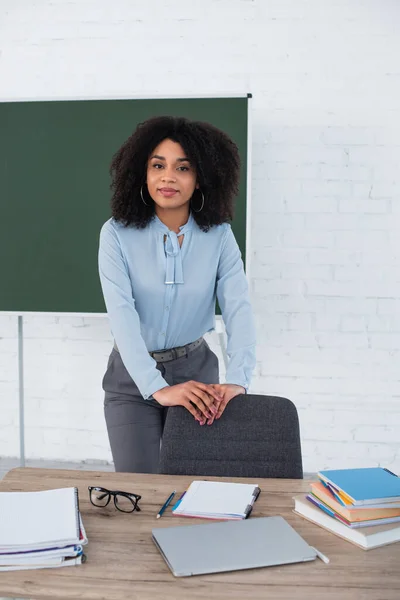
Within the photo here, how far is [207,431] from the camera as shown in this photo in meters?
1.70

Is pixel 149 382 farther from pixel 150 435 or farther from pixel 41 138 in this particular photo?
pixel 41 138

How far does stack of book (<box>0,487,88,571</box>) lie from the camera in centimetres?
107

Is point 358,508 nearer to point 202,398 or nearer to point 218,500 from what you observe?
point 218,500

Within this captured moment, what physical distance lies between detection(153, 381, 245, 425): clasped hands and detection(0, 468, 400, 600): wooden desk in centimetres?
45

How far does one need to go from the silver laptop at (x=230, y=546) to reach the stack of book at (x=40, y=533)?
15cm

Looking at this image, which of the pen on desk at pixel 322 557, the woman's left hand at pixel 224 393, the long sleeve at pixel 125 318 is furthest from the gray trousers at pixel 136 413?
the pen on desk at pixel 322 557

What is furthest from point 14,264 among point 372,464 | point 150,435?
point 372,464

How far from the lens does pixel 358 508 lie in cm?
117

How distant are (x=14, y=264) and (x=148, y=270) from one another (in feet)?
4.33

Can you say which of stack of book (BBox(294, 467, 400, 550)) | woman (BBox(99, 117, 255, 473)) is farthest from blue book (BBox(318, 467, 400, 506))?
woman (BBox(99, 117, 255, 473))

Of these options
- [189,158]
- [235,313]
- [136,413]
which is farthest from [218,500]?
[189,158]

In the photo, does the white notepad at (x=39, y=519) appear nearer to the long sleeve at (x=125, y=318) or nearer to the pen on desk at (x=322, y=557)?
the pen on desk at (x=322, y=557)

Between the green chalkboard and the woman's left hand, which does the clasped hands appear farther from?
the green chalkboard

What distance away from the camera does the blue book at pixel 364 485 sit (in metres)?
1.18
